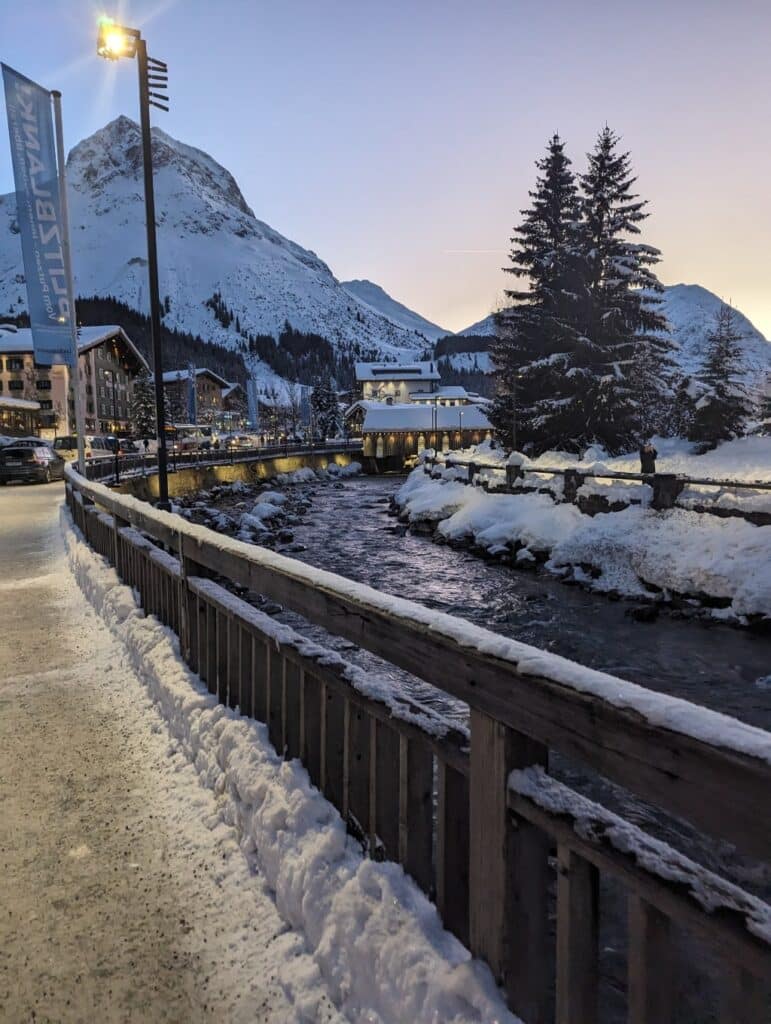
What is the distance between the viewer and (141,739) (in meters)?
4.53

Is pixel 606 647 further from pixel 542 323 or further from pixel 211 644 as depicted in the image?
pixel 542 323

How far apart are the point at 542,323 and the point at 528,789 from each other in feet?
100.0

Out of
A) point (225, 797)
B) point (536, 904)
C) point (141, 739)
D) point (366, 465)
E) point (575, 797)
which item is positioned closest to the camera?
point (575, 797)

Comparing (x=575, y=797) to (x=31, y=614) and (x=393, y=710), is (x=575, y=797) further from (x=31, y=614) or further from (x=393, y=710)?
(x=31, y=614)

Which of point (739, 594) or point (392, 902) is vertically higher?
point (392, 902)

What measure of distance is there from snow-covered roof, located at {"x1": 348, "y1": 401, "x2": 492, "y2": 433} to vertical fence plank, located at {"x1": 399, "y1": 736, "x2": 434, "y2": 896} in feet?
200

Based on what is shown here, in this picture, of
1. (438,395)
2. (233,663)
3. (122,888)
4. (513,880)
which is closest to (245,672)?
(233,663)

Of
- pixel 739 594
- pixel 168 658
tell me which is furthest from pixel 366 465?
pixel 168 658

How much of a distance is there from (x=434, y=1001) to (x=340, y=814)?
3.31ft

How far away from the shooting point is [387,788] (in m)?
2.60

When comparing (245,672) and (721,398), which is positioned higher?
(721,398)

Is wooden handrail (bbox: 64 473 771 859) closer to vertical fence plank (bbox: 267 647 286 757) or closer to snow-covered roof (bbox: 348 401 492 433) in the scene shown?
vertical fence plank (bbox: 267 647 286 757)

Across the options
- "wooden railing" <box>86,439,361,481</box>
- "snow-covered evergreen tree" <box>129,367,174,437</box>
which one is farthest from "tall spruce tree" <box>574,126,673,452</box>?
"snow-covered evergreen tree" <box>129,367,174,437</box>

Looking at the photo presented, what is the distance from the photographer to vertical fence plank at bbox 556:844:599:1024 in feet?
5.57
